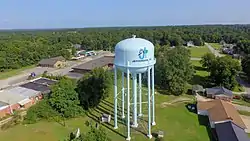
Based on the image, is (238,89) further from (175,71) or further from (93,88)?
(93,88)

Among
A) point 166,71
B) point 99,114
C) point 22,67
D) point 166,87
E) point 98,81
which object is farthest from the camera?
point 22,67

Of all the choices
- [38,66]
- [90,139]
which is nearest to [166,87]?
[90,139]

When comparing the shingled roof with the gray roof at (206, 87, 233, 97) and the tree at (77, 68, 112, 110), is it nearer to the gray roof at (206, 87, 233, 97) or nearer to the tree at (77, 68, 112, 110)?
the gray roof at (206, 87, 233, 97)

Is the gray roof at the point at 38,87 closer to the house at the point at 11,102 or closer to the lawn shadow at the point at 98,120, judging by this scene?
the house at the point at 11,102

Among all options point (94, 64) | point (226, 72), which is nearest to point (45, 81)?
point (94, 64)

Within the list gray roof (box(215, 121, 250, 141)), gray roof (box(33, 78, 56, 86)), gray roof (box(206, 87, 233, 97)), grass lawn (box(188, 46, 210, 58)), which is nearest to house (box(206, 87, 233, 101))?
gray roof (box(206, 87, 233, 97))

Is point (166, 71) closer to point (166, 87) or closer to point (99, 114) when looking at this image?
point (166, 87)
